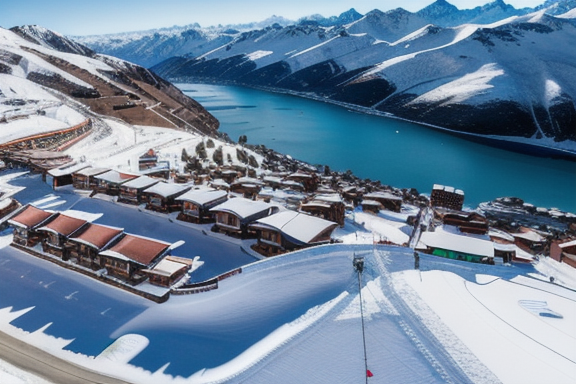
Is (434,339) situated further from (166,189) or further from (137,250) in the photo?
(166,189)

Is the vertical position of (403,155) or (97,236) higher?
(97,236)

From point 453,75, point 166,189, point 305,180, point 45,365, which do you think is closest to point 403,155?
point 305,180

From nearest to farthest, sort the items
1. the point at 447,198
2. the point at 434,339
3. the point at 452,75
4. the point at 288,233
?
1. the point at 434,339
2. the point at 288,233
3. the point at 447,198
4. the point at 452,75

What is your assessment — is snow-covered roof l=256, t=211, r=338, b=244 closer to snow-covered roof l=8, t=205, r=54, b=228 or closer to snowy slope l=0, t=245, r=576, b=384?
snowy slope l=0, t=245, r=576, b=384

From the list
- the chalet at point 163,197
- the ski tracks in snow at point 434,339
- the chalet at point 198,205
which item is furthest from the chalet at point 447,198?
the chalet at point 163,197

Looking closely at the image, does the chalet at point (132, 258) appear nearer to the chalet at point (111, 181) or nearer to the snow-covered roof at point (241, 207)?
the snow-covered roof at point (241, 207)

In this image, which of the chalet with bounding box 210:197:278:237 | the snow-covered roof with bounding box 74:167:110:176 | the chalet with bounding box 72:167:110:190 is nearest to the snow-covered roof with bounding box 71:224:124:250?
the chalet with bounding box 210:197:278:237

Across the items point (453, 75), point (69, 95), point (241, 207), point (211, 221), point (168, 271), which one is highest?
point (453, 75)

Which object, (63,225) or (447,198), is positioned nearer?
(63,225)
